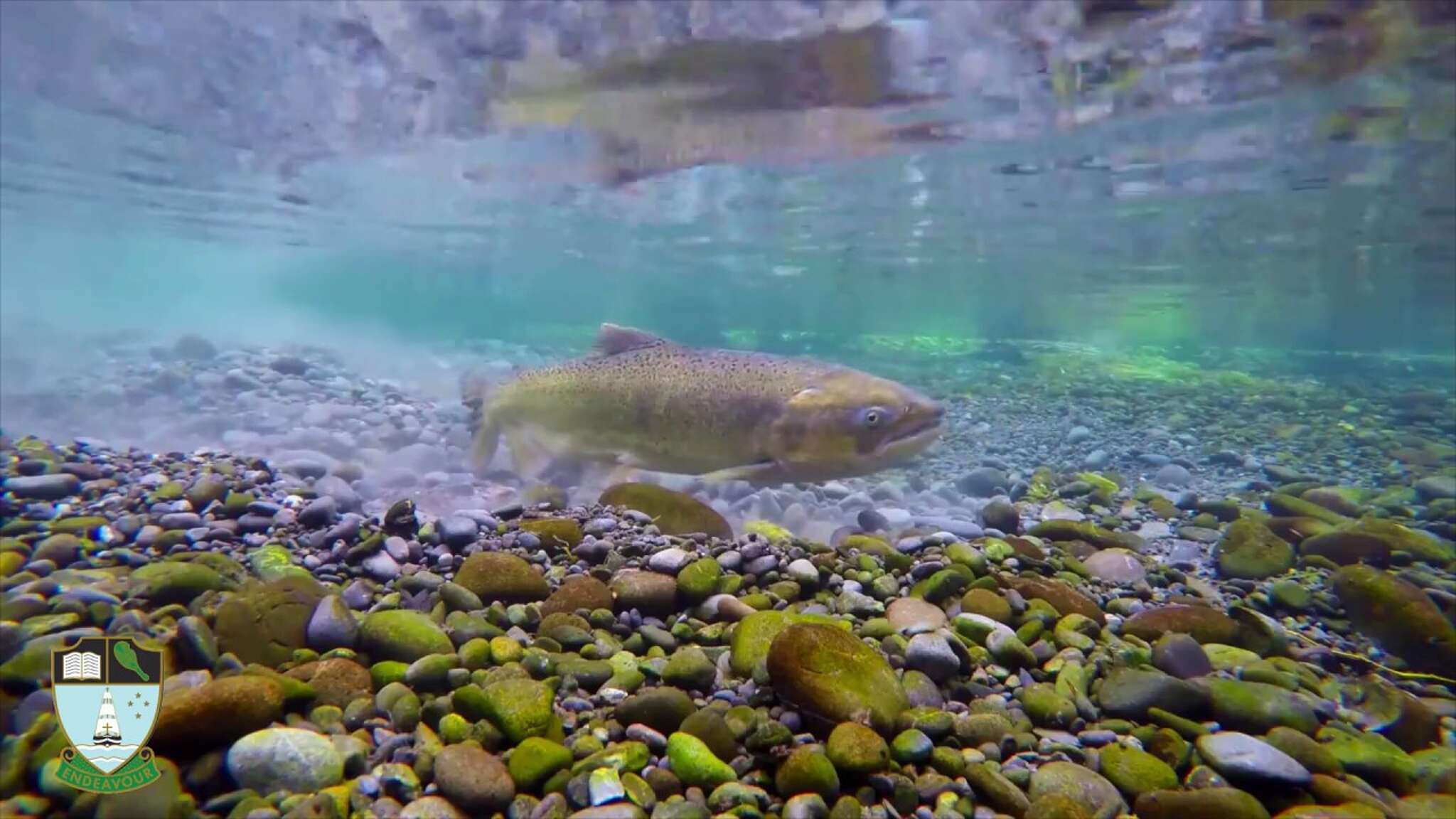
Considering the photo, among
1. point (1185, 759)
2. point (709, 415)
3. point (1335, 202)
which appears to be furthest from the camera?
point (1335, 202)

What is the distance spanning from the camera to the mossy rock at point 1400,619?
333cm

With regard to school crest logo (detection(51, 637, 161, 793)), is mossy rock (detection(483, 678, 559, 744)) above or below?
below

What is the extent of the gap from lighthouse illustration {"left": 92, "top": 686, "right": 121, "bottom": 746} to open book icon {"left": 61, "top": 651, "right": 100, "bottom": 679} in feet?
0.38

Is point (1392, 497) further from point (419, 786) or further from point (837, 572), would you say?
point (419, 786)

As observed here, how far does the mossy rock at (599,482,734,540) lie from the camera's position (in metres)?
4.22

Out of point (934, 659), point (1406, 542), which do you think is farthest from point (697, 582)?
point (1406, 542)

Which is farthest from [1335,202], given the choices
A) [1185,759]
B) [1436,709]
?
[1185,759]

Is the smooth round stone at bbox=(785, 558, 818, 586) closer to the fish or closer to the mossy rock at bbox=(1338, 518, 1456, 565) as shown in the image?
the fish

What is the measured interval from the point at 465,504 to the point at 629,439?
1574 millimetres

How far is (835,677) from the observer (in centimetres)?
230

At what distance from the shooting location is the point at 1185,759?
2.29 metres

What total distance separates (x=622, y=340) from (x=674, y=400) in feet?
3.13

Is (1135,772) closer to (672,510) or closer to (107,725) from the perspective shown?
(672,510)

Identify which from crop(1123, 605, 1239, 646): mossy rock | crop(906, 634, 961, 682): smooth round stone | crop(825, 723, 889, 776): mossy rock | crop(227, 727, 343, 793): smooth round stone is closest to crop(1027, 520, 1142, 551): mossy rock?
crop(1123, 605, 1239, 646): mossy rock
